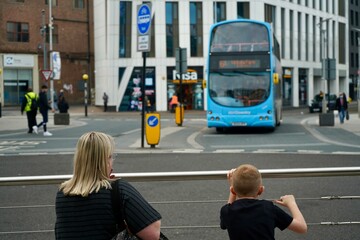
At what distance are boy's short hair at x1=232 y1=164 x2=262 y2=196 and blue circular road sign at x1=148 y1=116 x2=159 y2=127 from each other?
14.3 m

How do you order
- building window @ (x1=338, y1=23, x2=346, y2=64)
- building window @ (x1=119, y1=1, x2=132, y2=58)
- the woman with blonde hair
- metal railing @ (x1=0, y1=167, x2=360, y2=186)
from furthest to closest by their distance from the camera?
building window @ (x1=338, y1=23, x2=346, y2=64) < building window @ (x1=119, y1=1, x2=132, y2=58) < metal railing @ (x1=0, y1=167, x2=360, y2=186) < the woman with blonde hair

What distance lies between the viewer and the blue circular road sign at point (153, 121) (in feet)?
57.7

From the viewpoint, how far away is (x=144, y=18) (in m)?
17.6

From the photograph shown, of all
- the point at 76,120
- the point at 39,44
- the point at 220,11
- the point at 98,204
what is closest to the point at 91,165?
the point at 98,204

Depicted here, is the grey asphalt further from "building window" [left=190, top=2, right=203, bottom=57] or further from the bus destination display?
"building window" [left=190, top=2, right=203, bottom=57]

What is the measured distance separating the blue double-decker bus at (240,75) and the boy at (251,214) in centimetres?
2015

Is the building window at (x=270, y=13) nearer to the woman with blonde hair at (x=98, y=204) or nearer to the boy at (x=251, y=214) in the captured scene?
the boy at (x=251, y=214)

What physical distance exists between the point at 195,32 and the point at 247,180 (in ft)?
166

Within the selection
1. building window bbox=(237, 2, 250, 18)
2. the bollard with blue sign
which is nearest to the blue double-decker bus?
the bollard with blue sign

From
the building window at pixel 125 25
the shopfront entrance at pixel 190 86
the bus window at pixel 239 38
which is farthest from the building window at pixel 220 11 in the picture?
the bus window at pixel 239 38

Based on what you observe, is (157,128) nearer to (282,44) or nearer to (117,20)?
(117,20)

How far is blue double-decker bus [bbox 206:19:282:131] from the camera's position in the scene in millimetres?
23109

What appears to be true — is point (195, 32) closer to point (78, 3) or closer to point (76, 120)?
point (78, 3)

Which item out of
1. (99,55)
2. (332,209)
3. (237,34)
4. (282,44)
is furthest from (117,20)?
(332,209)
